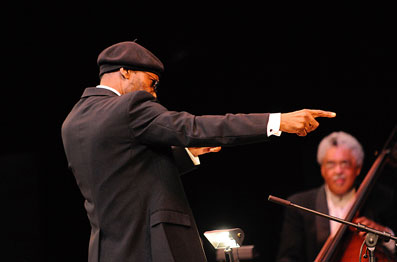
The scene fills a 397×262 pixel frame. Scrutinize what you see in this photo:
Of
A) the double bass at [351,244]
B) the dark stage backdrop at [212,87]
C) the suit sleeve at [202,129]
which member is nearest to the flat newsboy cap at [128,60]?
the suit sleeve at [202,129]

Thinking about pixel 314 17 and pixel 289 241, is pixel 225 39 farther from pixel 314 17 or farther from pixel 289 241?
pixel 289 241

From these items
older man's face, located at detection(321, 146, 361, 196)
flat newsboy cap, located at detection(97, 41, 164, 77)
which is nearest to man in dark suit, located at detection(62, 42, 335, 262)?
flat newsboy cap, located at detection(97, 41, 164, 77)

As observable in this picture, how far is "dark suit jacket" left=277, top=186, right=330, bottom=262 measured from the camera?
3418mm

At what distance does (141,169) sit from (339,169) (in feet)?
6.82

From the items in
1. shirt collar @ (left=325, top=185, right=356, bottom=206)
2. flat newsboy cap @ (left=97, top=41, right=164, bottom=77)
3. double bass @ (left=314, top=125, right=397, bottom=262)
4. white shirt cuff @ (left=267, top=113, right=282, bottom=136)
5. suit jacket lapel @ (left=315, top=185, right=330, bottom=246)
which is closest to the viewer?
white shirt cuff @ (left=267, top=113, right=282, bottom=136)

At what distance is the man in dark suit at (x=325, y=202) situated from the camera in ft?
11.3

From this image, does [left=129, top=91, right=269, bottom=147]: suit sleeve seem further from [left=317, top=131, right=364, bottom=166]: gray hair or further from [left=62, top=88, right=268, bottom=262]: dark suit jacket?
[left=317, top=131, right=364, bottom=166]: gray hair

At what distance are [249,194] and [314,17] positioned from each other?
1.39 meters

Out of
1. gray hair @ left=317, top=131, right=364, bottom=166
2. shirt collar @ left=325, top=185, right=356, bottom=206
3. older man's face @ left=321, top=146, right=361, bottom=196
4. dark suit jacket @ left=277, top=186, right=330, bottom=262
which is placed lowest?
dark suit jacket @ left=277, top=186, right=330, bottom=262

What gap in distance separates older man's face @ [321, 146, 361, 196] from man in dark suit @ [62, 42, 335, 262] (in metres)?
1.94

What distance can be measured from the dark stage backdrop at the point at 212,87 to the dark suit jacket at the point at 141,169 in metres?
1.83

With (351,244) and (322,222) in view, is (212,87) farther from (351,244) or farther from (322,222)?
(351,244)

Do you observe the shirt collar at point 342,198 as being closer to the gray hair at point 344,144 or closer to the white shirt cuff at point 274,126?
the gray hair at point 344,144

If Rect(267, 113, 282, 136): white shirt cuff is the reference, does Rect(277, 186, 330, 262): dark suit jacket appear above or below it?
below
